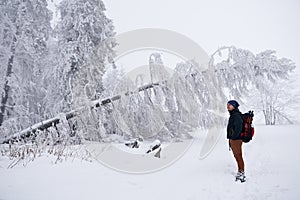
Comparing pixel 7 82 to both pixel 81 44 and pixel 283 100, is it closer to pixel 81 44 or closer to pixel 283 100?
pixel 81 44

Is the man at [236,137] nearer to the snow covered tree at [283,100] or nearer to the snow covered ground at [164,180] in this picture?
the snow covered ground at [164,180]

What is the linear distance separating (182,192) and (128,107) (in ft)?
19.2

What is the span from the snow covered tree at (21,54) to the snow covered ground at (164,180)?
8317 millimetres

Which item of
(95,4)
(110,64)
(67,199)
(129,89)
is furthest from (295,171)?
(95,4)

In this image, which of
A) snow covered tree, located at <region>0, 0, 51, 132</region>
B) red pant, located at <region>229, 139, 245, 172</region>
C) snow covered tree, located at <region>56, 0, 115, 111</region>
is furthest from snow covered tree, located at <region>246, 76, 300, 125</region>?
red pant, located at <region>229, 139, 245, 172</region>

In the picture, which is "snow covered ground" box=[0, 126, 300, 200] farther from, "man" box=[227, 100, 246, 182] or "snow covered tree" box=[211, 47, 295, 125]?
"snow covered tree" box=[211, 47, 295, 125]

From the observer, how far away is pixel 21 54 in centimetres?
1280

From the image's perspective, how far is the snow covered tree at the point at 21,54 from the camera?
1206 cm

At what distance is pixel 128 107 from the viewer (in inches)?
398

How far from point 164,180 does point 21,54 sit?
38.5 feet

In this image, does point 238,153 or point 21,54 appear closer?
point 238,153

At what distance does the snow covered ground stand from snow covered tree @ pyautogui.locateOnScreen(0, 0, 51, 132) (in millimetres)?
8317

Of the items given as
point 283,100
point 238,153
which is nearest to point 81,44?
point 238,153

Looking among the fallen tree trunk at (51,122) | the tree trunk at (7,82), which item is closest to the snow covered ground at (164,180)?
the fallen tree trunk at (51,122)
